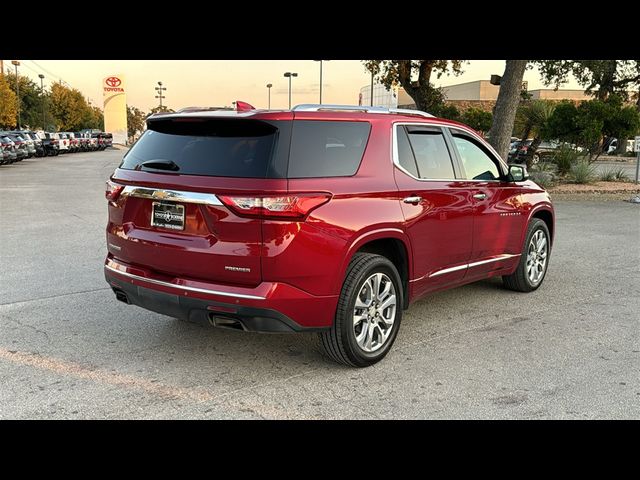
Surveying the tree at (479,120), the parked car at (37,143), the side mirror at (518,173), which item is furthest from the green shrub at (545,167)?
the parked car at (37,143)

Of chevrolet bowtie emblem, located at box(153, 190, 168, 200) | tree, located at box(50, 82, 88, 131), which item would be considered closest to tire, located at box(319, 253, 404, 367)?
chevrolet bowtie emblem, located at box(153, 190, 168, 200)

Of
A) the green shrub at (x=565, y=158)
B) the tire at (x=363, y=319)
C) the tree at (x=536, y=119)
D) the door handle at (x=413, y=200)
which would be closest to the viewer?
the tire at (x=363, y=319)

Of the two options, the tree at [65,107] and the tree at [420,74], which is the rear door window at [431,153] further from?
the tree at [65,107]

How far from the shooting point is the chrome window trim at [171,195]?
154 inches

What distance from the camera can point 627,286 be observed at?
7.02 metres

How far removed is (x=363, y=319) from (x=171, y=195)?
63.8 inches

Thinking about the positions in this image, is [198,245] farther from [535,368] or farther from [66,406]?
[535,368]

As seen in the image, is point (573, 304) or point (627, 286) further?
point (627, 286)

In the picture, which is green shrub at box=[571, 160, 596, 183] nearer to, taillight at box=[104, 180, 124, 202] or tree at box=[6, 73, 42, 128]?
taillight at box=[104, 180, 124, 202]

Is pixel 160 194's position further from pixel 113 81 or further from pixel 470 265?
pixel 113 81

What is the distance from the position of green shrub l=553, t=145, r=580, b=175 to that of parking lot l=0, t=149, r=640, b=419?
13.8 meters

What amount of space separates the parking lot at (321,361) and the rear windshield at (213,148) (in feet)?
4.73
